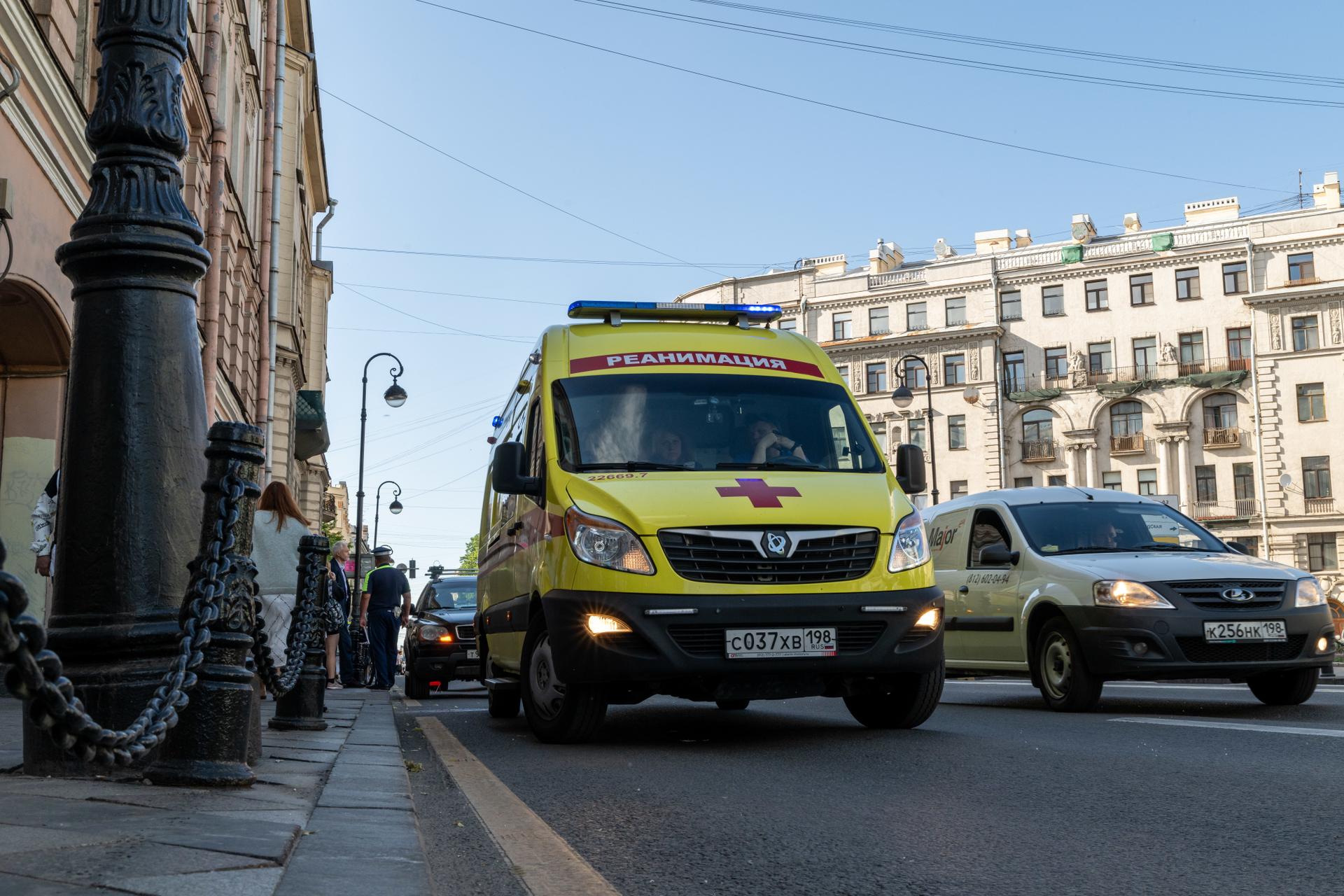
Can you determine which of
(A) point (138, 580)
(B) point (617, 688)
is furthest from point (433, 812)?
(B) point (617, 688)

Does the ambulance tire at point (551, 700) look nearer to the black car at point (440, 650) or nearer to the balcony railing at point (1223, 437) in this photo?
the black car at point (440, 650)

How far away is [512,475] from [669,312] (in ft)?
6.29

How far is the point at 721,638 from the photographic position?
7.42 m

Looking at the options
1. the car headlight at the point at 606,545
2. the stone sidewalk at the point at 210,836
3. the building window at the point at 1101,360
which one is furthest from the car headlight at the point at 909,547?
the building window at the point at 1101,360

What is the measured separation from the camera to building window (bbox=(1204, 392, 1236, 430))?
213 ft

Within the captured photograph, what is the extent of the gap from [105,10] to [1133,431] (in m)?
66.6

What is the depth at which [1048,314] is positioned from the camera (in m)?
69.9

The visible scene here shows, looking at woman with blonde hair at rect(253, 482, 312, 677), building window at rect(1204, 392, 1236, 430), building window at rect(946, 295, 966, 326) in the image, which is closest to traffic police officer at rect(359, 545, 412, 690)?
woman with blonde hair at rect(253, 482, 312, 677)

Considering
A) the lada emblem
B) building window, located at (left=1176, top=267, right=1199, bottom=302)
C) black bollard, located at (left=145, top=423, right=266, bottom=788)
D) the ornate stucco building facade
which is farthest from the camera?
building window, located at (left=1176, top=267, right=1199, bottom=302)

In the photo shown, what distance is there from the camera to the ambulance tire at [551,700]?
792cm

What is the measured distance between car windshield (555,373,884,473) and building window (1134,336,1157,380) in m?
62.1

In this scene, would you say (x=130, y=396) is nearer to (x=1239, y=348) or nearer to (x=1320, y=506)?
(x=1320, y=506)

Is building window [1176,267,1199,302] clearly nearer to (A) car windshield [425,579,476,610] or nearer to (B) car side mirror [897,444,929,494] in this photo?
(A) car windshield [425,579,476,610]

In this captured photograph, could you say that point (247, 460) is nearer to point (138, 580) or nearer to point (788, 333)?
point (138, 580)
